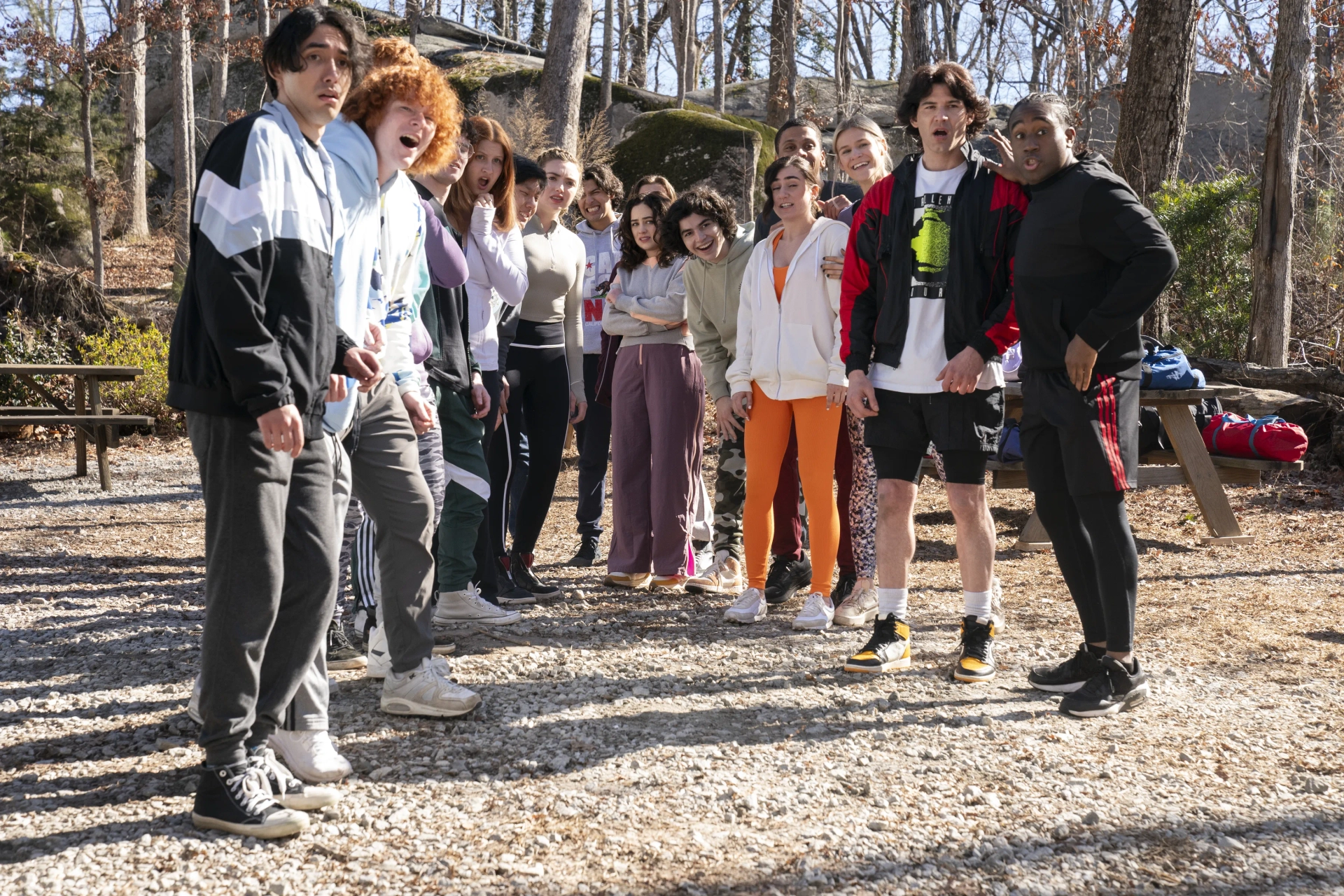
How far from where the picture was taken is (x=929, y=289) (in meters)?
3.96

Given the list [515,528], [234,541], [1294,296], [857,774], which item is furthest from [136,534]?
[1294,296]

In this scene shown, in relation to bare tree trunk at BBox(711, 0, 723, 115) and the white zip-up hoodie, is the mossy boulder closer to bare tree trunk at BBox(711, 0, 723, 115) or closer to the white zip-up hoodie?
bare tree trunk at BBox(711, 0, 723, 115)

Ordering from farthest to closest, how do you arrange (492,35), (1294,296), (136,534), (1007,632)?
(492,35)
(1294,296)
(136,534)
(1007,632)

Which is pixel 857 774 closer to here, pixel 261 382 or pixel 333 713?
pixel 333 713

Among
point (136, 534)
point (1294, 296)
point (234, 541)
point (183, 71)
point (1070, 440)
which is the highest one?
point (183, 71)

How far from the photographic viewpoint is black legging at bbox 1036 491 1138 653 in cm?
354

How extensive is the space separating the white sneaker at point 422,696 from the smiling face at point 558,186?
2.65m

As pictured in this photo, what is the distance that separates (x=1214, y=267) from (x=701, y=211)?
27.5 ft

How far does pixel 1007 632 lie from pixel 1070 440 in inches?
54.6

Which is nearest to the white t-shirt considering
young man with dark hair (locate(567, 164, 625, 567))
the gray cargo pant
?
the gray cargo pant

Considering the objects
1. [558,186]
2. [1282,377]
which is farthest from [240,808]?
[1282,377]

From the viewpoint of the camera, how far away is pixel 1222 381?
10.0 m

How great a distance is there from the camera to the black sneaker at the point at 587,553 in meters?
6.25

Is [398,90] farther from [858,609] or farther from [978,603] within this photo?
[858,609]
